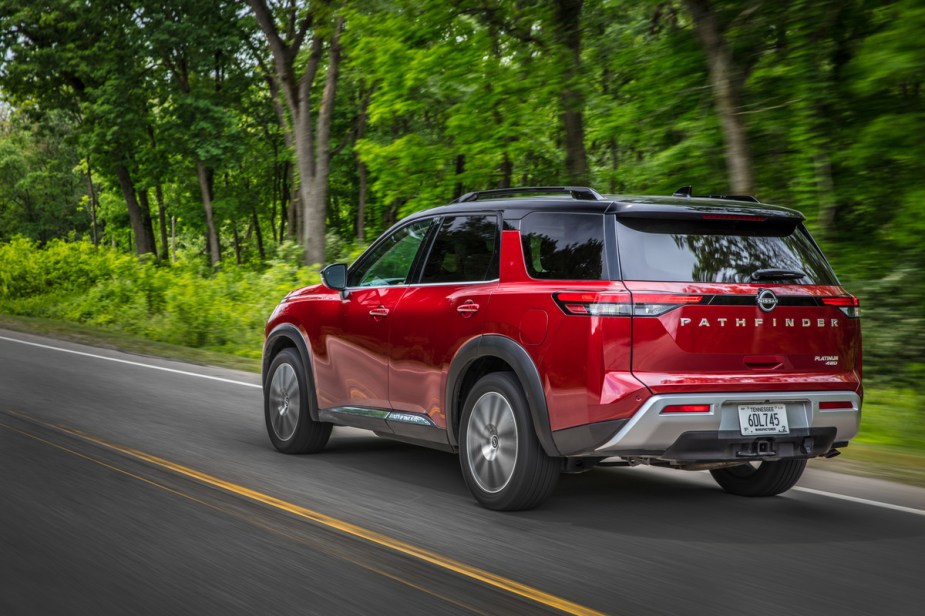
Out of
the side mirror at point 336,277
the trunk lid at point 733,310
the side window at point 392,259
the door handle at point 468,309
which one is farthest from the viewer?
the side mirror at point 336,277

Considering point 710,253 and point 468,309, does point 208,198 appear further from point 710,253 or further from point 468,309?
point 710,253

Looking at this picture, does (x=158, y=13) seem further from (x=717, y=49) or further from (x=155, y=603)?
(x=155, y=603)

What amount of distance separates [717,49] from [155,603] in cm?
1036

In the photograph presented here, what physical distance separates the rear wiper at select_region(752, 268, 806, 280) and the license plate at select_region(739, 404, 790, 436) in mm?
699

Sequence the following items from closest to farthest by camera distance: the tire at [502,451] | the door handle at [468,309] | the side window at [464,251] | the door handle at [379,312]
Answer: the tire at [502,451] < the door handle at [468,309] < the side window at [464,251] < the door handle at [379,312]

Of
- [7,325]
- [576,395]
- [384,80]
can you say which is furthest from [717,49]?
[7,325]

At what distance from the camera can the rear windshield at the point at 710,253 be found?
548 cm

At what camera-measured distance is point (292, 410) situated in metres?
7.97

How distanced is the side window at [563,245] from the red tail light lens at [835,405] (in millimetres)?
1423

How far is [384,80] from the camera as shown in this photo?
2334 centimetres

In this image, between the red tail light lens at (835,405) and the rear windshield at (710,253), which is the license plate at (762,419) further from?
the rear windshield at (710,253)

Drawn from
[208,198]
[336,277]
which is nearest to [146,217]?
[208,198]

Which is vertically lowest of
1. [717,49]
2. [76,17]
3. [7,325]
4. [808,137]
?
[7,325]

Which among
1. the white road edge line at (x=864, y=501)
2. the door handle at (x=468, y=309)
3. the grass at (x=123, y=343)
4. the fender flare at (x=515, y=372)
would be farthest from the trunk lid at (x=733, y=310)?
the grass at (x=123, y=343)
